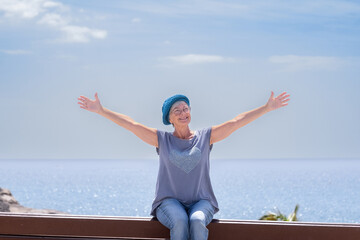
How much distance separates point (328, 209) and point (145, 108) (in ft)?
148

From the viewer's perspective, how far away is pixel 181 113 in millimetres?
3211

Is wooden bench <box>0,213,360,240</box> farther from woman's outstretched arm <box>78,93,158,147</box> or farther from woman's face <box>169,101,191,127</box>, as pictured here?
woman's face <box>169,101,191,127</box>

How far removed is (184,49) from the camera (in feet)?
280

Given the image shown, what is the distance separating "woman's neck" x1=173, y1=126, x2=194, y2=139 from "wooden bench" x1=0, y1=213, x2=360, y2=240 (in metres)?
0.54

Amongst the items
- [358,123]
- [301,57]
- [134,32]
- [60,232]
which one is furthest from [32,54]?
[60,232]

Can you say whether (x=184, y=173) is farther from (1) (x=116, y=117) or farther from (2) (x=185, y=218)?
(1) (x=116, y=117)

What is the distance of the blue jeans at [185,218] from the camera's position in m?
2.82

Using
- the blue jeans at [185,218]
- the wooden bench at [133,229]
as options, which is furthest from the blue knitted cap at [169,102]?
the wooden bench at [133,229]

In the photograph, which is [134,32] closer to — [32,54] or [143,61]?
[143,61]

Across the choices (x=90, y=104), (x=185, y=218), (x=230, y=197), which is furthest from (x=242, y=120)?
(x=230, y=197)

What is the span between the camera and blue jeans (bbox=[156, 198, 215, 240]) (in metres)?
2.82

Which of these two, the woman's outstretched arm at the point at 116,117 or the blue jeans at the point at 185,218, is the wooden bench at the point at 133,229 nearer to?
the blue jeans at the point at 185,218

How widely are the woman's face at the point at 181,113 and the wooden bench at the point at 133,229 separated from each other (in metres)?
0.61

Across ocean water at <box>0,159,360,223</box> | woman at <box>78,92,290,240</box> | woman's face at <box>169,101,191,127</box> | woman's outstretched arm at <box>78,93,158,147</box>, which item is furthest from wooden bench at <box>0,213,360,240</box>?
ocean water at <box>0,159,360,223</box>
